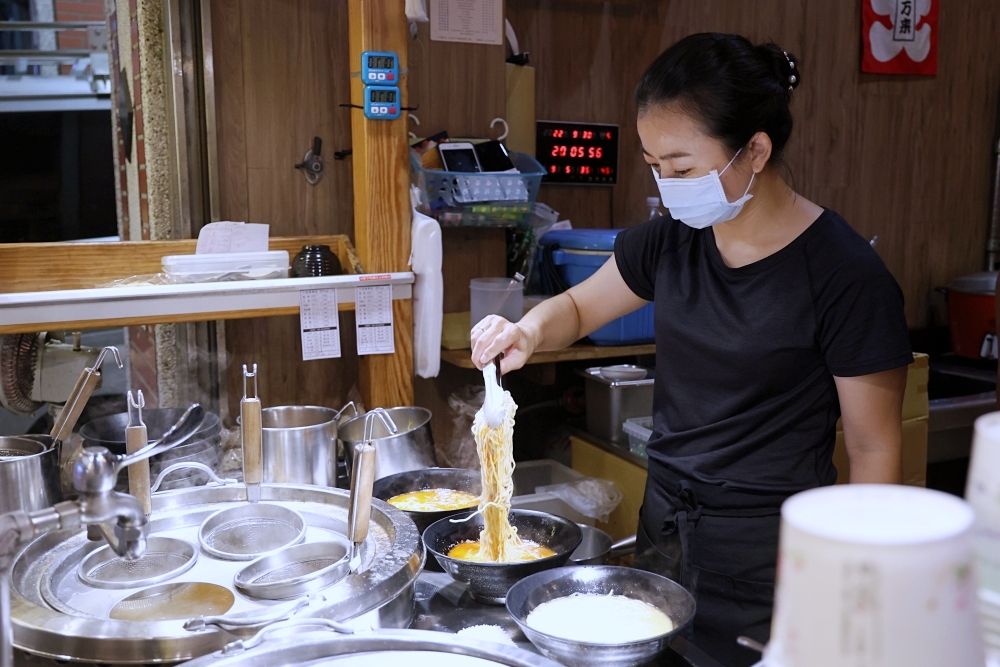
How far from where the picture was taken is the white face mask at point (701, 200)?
180 cm

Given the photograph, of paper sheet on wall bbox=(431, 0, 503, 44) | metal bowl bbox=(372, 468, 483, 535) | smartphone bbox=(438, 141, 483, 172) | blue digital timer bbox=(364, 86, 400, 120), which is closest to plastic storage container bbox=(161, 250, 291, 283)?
blue digital timer bbox=(364, 86, 400, 120)

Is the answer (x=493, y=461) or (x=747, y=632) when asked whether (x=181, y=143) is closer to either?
(x=493, y=461)

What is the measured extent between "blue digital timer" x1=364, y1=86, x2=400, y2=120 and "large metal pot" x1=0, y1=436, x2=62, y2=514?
153cm

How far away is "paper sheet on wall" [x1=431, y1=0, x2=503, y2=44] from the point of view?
3562 mm

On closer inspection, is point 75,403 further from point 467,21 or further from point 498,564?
point 467,21

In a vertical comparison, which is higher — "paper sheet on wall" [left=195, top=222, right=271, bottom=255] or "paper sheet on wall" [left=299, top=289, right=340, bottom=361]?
"paper sheet on wall" [left=195, top=222, right=271, bottom=255]

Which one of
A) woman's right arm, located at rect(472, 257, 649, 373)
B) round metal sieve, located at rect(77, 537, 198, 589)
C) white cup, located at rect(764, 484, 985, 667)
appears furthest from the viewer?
woman's right arm, located at rect(472, 257, 649, 373)

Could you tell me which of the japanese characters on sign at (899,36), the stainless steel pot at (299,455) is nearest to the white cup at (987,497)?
the stainless steel pot at (299,455)

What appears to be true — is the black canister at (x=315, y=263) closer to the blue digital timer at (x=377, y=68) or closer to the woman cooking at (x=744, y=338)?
the blue digital timer at (x=377, y=68)

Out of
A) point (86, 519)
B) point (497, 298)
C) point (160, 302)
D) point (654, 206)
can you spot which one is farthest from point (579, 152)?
point (86, 519)

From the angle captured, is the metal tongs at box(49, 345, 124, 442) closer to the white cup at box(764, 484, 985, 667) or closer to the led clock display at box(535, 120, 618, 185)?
the white cup at box(764, 484, 985, 667)

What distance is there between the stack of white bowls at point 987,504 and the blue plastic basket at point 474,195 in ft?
8.74

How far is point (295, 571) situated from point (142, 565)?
0.95 ft

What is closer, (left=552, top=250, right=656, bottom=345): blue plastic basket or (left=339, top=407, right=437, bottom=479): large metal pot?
(left=339, top=407, right=437, bottom=479): large metal pot
